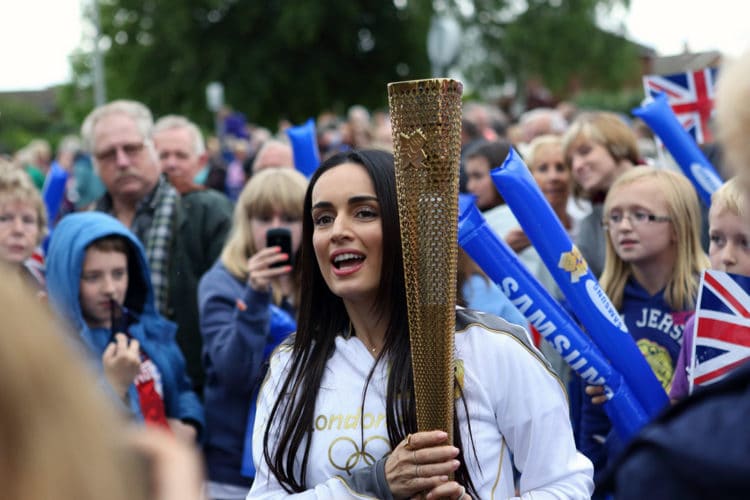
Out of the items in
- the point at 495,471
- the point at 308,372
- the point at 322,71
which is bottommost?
the point at 495,471

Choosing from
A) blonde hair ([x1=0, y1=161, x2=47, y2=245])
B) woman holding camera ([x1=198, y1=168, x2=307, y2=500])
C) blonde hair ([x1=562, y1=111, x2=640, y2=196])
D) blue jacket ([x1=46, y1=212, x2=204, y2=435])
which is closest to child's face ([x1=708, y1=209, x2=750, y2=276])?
woman holding camera ([x1=198, y1=168, x2=307, y2=500])

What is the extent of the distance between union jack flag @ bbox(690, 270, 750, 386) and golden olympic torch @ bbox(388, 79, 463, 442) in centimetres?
108

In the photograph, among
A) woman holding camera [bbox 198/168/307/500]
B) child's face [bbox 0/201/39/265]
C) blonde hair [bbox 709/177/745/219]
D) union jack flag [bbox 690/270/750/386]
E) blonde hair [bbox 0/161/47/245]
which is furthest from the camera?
blonde hair [bbox 0/161/47/245]

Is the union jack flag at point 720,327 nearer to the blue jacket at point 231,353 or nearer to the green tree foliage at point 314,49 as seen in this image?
the blue jacket at point 231,353

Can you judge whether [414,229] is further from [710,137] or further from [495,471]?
[710,137]

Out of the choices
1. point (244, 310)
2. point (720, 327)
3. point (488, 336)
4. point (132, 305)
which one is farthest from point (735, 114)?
point (132, 305)

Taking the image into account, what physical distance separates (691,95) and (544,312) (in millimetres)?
2610

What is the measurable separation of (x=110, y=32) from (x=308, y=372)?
107ft

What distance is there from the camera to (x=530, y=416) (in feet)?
9.18

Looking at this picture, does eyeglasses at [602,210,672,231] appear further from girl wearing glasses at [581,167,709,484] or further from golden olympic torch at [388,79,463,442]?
golden olympic torch at [388,79,463,442]

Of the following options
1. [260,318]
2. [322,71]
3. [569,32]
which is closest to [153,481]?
[260,318]

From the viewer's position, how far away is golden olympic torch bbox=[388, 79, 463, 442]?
256cm

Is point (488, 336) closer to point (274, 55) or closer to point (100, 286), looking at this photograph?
point (100, 286)

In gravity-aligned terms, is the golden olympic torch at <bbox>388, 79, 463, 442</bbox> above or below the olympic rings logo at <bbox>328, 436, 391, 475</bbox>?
above
